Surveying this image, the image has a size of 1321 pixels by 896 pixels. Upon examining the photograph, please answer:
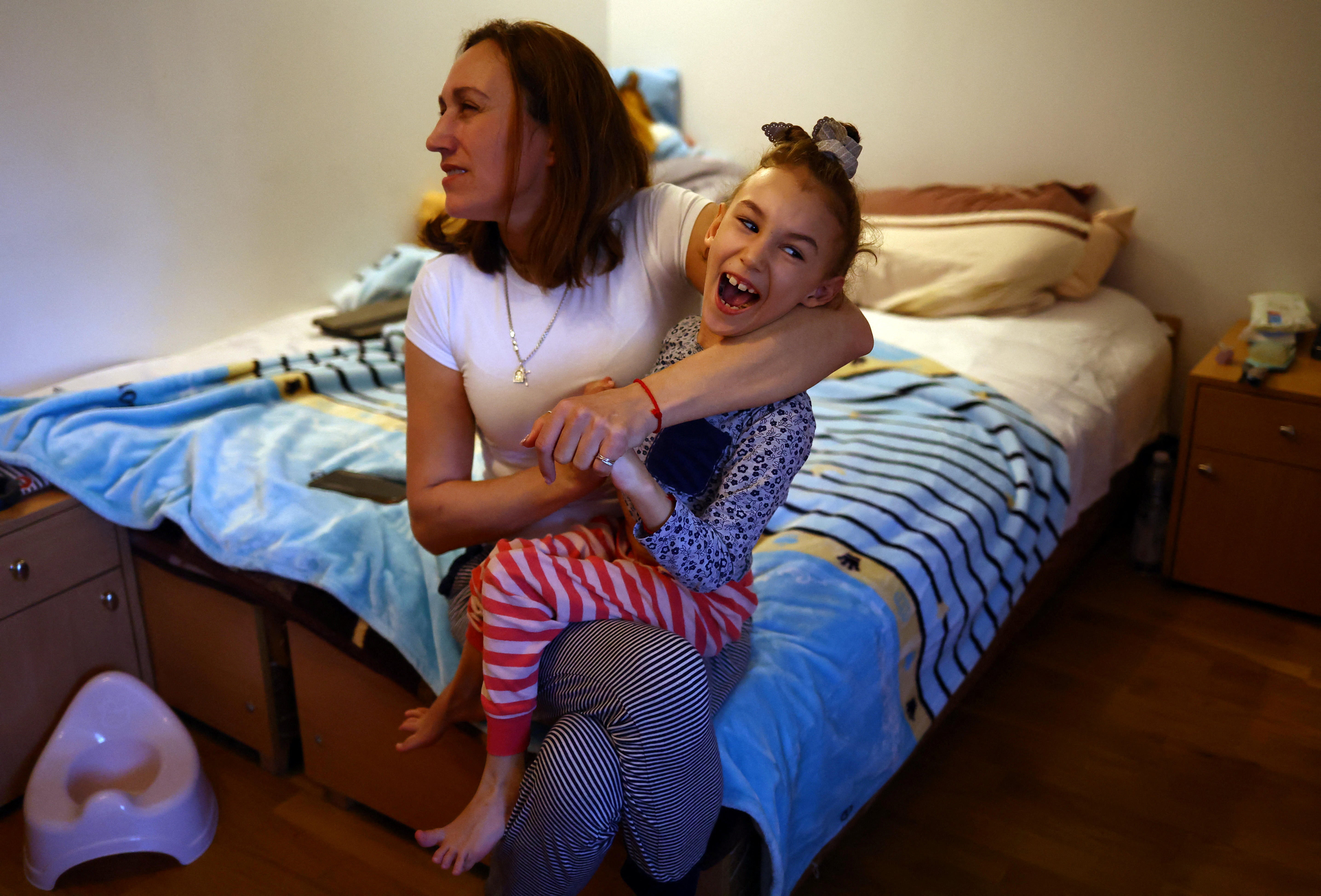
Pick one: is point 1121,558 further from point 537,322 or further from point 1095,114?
point 537,322

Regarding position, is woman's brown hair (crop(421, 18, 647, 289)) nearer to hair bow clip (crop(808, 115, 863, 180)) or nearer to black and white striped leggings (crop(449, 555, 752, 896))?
hair bow clip (crop(808, 115, 863, 180))

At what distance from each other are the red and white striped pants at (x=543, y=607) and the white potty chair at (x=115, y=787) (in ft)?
2.44

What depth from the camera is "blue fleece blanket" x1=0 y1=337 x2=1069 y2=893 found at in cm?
131

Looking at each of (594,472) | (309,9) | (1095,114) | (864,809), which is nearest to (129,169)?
(309,9)

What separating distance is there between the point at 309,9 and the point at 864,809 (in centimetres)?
230

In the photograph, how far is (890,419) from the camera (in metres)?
2.05

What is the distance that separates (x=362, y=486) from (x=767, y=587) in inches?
29.2

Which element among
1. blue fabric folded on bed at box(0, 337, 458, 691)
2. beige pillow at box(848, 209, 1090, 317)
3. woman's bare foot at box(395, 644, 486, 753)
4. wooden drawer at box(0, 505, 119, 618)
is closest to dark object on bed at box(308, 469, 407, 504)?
blue fabric folded on bed at box(0, 337, 458, 691)

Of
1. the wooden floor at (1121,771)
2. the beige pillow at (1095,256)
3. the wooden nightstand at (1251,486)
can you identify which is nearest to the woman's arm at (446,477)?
the wooden floor at (1121,771)

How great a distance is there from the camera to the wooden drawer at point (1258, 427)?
6.96 feet

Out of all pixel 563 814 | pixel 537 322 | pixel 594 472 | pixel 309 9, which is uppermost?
pixel 309 9

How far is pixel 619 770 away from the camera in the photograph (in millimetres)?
1047

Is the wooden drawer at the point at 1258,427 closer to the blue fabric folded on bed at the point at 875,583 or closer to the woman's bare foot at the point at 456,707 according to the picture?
the blue fabric folded on bed at the point at 875,583

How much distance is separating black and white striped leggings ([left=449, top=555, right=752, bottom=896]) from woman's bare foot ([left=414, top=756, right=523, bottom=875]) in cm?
2
